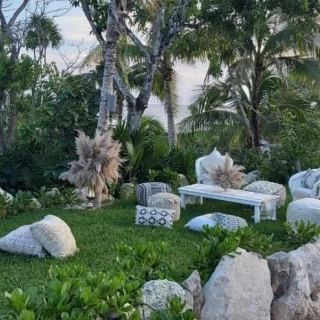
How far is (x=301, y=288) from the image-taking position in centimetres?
409

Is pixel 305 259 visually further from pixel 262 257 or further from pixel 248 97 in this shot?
pixel 248 97

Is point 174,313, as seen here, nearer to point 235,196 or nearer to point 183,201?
point 235,196

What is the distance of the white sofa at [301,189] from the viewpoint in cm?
611

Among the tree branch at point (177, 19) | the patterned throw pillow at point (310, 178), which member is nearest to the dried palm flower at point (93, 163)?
the patterned throw pillow at point (310, 178)

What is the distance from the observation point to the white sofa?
6.11 metres

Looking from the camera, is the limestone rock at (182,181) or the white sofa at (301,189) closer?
the white sofa at (301,189)

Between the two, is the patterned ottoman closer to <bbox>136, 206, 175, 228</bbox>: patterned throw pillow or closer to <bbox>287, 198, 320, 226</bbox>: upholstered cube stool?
<bbox>287, 198, 320, 226</bbox>: upholstered cube stool

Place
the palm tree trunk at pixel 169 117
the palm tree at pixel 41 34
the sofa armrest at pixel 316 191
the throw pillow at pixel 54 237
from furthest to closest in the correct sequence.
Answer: the palm tree trunk at pixel 169 117 < the palm tree at pixel 41 34 < the sofa armrest at pixel 316 191 < the throw pillow at pixel 54 237

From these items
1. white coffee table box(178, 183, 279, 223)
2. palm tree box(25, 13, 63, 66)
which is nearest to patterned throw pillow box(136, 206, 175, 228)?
white coffee table box(178, 183, 279, 223)

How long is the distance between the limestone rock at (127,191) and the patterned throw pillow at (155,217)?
1.87 meters

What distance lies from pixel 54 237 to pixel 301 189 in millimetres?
3315

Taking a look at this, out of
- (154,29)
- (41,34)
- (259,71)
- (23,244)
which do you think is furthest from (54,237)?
(259,71)

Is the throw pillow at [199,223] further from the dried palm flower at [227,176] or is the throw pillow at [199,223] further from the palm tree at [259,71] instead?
the palm tree at [259,71]

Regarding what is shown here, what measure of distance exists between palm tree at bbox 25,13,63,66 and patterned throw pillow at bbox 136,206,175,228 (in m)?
6.19
